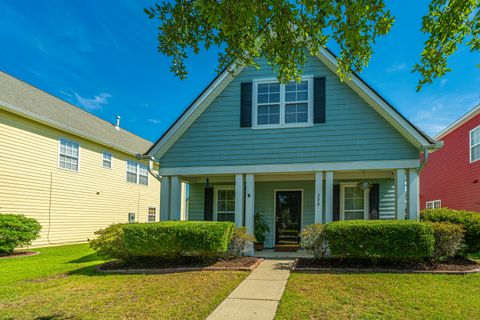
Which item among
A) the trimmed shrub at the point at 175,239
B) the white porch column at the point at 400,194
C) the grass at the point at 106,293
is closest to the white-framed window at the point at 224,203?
the trimmed shrub at the point at 175,239

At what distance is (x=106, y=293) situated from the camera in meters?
5.99

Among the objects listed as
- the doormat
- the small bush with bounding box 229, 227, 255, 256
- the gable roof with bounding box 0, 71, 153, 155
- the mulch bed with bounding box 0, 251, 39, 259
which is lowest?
the mulch bed with bounding box 0, 251, 39, 259

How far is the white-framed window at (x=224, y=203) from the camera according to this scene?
12491mm

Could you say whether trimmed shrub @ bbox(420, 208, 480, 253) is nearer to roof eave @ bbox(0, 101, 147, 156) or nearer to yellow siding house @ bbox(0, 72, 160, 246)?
yellow siding house @ bbox(0, 72, 160, 246)

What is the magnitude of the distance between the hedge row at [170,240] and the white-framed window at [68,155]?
25.6 ft

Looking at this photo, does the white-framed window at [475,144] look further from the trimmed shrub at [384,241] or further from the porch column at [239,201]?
the porch column at [239,201]

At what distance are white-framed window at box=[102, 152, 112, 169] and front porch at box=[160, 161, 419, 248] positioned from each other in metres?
6.54

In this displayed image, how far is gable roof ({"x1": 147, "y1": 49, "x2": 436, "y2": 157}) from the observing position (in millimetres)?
8727

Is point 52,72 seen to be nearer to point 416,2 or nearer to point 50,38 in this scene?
point 50,38

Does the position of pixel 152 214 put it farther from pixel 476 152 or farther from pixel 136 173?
pixel 476 152

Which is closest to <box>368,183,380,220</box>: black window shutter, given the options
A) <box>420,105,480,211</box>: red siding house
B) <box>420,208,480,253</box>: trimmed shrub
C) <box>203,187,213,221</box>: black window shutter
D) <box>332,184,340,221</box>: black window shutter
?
<box>332,184,340,221</box>: black window shutter

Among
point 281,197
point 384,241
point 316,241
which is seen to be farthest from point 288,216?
point 384,241

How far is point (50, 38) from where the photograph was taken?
15.1 meters

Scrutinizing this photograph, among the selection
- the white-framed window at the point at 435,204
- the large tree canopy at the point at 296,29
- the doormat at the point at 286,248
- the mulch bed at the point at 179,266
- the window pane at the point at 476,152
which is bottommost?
the doormat at the point at 286,248
